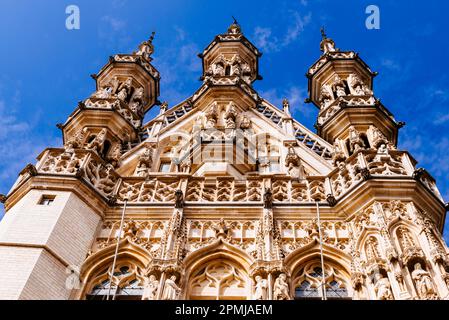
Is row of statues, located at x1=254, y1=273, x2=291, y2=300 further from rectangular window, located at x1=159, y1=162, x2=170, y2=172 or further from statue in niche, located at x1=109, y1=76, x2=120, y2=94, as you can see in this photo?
statue in niche, located at x1=109, y1=76, x2=120, y2=94

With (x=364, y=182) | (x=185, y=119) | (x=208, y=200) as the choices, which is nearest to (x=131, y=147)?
(x=185, y=119)

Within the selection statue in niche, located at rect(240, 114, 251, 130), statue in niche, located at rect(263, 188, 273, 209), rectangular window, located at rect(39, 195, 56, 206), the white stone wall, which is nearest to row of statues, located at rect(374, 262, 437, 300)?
statue in niche, located at rect(263, 188, 273, 209)

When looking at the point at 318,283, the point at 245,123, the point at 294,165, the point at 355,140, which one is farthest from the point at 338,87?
the point at 318,283

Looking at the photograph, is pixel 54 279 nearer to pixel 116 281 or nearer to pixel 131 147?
pixel 116 281

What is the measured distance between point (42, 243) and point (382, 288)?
6738 millimetres

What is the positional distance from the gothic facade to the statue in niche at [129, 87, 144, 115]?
155 centimetres

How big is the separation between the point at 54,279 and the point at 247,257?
3.97m

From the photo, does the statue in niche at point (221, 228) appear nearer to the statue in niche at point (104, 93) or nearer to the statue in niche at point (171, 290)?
the statue in niche at point (171, 290)

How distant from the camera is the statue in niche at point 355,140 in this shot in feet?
51.0

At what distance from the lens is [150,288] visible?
37.5 feet

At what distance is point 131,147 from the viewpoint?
17.7 meters

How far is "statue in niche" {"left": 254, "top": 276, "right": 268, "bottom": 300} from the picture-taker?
11.1 metres

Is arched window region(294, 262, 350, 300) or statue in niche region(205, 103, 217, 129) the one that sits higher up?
statue in niche region(205, 103, 217, 129)

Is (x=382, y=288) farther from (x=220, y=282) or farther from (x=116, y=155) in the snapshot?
(x=116, y=155)
